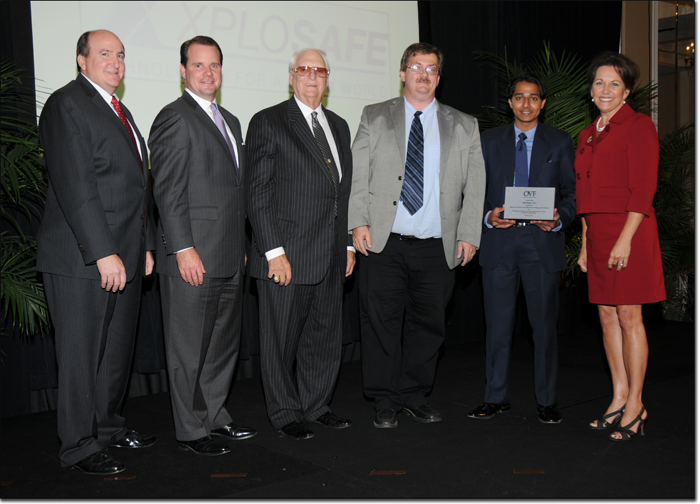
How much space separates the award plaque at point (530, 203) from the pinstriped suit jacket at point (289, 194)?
2.78 ft

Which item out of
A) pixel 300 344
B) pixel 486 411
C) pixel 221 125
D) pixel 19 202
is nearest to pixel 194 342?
pixel 300 344

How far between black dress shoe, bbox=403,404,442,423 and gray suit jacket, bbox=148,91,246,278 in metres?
1.17

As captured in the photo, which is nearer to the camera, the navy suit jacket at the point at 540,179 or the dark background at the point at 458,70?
the navy suit jacket at the point at 540,179

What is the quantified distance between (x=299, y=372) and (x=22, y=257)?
148 centimetres

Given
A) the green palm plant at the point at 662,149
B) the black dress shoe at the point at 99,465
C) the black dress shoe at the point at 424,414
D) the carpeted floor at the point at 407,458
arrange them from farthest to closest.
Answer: the green palm plant at the point at 662,149 → the black dress shoe at the point at 424,414 → the black dress shoe at the point at 99,465 → the carpeted floor at the point at 407,458

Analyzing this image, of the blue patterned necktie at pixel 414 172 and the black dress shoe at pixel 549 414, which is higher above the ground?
the blue patterned necktie at pixel 414 172

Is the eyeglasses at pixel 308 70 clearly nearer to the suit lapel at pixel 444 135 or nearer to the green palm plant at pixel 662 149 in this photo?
the suit lapel at pixel 444 135

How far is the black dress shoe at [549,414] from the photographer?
10.3ft

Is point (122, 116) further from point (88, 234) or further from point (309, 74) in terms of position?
point (309, 74)

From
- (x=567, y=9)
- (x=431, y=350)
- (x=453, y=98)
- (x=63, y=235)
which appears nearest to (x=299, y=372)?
(x=431, y=350)

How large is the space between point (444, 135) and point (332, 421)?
1.49 meters

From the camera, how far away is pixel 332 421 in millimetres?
3121

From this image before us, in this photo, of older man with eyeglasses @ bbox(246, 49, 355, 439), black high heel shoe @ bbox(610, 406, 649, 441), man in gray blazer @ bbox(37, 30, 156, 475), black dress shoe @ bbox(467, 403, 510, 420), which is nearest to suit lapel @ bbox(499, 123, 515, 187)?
older man with eyeglasses @ bbox(246, 49, 355, 439)

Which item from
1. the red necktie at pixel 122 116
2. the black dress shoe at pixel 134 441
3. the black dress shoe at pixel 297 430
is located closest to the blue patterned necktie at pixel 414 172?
the black dress shoe at pixel 297 430
